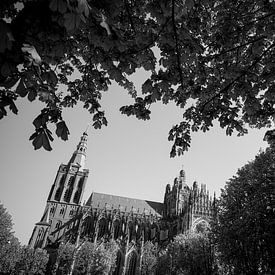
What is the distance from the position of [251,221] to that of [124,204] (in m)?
55.5

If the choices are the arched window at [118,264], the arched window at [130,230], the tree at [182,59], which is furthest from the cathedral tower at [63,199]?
the tree at [182,59]

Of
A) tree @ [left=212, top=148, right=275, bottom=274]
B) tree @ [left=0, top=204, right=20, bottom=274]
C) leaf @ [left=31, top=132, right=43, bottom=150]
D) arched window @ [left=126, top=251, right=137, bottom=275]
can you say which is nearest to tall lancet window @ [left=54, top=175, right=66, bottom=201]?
tree @ [left=0, top=204, right=20, bottom=274]

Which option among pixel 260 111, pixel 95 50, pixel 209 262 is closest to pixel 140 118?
pixel 95 50

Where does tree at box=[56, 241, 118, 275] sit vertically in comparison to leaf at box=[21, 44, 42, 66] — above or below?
below

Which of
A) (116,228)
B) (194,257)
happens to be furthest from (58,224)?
(194,257)

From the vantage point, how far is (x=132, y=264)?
161ft

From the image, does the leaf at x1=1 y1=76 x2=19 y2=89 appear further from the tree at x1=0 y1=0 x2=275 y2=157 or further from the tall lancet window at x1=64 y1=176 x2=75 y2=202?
the tall lancet window at x1=64 y1=176 x2=75 y2=202

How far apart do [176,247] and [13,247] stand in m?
29.4

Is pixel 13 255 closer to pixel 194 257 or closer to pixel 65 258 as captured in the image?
pixel 65 258

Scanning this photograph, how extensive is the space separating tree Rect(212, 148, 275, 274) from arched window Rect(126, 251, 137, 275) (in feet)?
126

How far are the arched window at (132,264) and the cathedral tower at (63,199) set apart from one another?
18.4m

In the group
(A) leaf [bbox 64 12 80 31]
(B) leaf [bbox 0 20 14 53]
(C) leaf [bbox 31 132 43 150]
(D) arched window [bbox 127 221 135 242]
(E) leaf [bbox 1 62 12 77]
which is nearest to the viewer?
(B) leaf [bbox 0 20 14 53]

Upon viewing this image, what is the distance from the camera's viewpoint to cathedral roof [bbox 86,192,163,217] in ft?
208

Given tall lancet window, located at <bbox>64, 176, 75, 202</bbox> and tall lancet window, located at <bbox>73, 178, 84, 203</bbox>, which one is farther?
tall lancet window, located at <bbox>73, 178, 84, 203</bbox>
